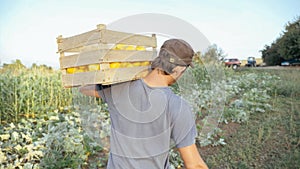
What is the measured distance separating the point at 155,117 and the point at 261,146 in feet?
9.23

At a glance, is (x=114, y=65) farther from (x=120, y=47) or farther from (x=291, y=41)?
(x=291, y=41)

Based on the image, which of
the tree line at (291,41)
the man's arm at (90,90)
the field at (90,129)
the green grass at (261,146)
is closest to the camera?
the man's arm at (90,90)

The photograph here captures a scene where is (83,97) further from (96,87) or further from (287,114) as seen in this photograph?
(287,114)

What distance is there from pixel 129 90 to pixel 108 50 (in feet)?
0.71

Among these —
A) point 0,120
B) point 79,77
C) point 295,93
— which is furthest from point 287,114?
point 0,120

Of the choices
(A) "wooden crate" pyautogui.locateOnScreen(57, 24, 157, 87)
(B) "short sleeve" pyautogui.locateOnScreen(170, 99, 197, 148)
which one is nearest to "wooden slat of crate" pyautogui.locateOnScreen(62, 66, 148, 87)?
(A) "wooden crate" pyautogui.locateOnScreen(57, 24, 157, 87)

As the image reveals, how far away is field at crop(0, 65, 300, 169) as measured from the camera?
2.62m

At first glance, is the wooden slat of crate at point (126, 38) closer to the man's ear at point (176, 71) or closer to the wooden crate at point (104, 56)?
the wooden crate at point (104, 56)

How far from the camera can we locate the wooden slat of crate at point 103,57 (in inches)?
47.6

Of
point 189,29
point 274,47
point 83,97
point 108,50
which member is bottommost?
point 83,97

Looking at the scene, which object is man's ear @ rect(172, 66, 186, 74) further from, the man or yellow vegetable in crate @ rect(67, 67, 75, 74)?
yellow vegetable in crate @ rect(67, 67, 75, 74)

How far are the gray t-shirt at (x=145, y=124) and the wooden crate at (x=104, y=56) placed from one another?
97mm

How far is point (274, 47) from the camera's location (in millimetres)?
30219

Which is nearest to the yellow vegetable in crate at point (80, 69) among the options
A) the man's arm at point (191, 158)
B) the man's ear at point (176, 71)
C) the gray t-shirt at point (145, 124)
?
the gray t-shirt at point (145, 124)
